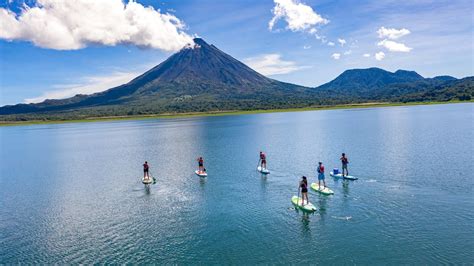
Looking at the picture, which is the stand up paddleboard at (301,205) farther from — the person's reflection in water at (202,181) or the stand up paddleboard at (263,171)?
the stand up paddleboard at (263,171)

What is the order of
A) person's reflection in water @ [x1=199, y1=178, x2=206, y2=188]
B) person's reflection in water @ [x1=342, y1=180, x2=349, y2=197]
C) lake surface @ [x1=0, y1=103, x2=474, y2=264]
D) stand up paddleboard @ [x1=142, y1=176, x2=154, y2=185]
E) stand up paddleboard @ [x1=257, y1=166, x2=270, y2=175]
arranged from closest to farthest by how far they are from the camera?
lake surface @ [x1=0, y1=103, x2=474, y2=264]
person's reflection in water @ [x1=342, y1=180, x2=349, y2=197]
person's reflection in water @ [x1=199, y1=178, x2=206, y2=188]
stand up paddleboard @ [x1=142, y1=176, x2=154, y2=185]
stand up paddleboard @ [x1=257, y1=166, x2=270, y2=175]

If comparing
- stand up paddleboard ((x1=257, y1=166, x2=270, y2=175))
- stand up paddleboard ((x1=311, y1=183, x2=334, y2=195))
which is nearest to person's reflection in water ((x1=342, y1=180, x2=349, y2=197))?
stand up paddleboard ((x1=311, y1=183, x2=334, y2=195))

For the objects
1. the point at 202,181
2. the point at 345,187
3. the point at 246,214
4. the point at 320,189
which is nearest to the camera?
the point at 246,214

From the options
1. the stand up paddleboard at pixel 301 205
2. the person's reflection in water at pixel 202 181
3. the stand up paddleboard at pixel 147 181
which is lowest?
the person's reflection in water at pixel 202 181

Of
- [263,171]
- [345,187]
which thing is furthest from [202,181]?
[345,187]

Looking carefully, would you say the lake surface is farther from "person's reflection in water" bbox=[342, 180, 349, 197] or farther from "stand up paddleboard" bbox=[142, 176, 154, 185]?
"stand up paddleboard" bbox=[142, 176, 154, 185]

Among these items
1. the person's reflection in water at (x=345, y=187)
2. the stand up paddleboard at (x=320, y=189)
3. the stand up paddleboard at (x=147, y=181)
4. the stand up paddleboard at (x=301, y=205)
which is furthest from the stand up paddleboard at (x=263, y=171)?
the stand up paddleboard at (x=301, y=205)

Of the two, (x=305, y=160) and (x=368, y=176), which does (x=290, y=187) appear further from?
(x=305, y=160)

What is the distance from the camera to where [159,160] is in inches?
2566

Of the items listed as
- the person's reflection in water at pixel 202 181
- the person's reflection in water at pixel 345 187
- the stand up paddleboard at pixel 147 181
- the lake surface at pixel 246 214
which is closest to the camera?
the lake surface at pixel 246 214

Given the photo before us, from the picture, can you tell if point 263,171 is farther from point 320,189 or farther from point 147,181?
point 147,181

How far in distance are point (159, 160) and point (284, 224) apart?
4070 cm

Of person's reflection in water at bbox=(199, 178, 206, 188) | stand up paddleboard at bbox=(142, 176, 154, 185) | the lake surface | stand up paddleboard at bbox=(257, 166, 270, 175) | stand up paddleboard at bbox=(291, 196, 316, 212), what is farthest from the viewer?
stand up paddleboard at bbox=(257, 166, 270, 175)

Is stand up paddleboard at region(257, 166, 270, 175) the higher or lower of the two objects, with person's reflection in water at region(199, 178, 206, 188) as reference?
higher
